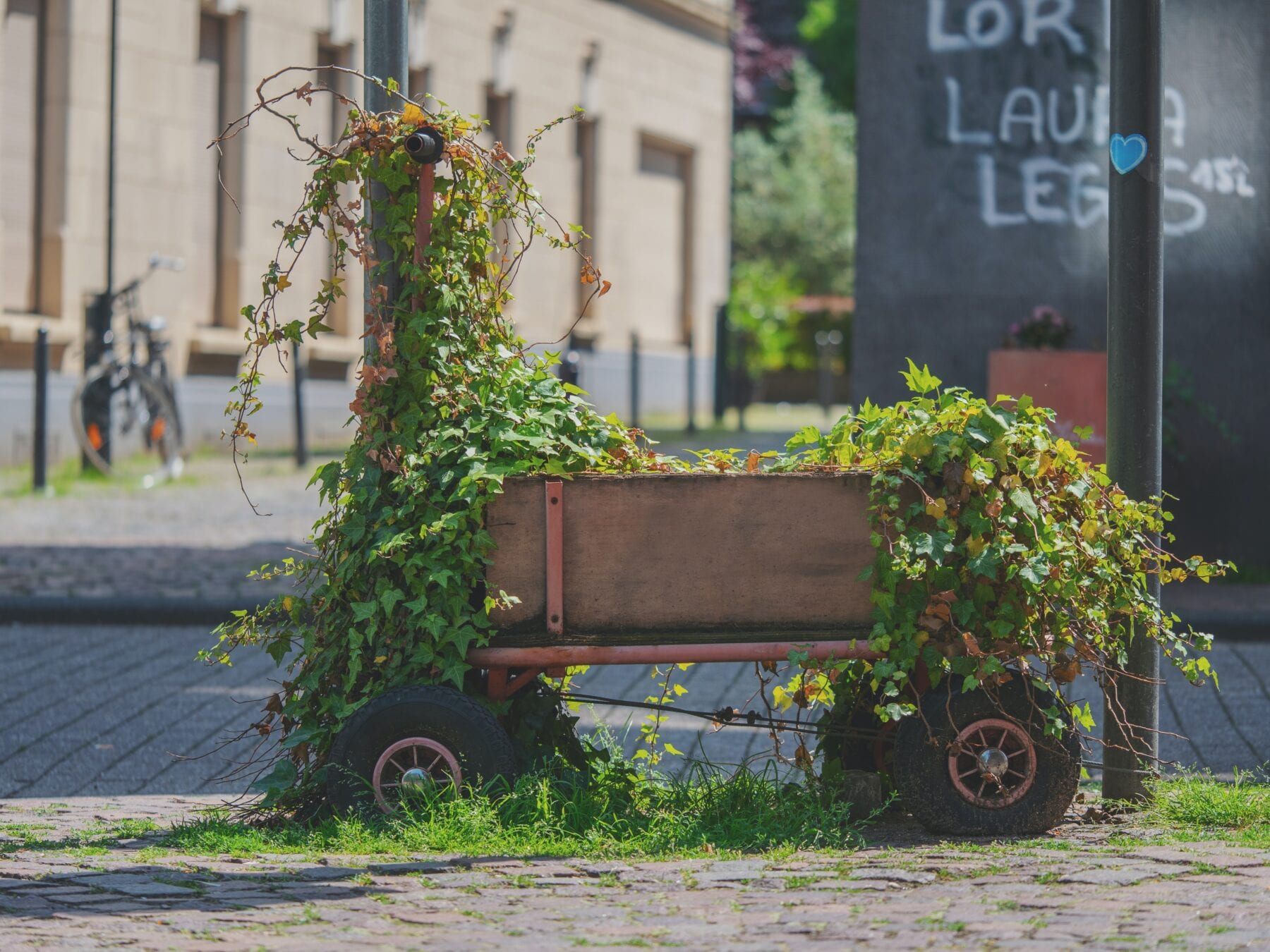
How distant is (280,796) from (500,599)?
0.79 m

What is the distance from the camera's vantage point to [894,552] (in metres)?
4.64

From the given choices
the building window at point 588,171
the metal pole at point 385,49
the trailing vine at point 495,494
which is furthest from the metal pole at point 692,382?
the trailing vine at point 495,494

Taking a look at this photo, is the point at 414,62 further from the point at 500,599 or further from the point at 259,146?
the point at 500,599

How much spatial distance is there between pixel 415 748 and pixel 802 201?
3890cm

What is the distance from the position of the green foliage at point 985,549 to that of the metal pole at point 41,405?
425 inches

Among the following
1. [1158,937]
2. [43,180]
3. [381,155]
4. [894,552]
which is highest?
[43,180]

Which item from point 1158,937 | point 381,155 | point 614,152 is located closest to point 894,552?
point 1158,937

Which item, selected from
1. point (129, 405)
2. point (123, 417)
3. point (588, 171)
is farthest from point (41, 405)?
point (588, 171)

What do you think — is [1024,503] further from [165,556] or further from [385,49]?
[165,556]

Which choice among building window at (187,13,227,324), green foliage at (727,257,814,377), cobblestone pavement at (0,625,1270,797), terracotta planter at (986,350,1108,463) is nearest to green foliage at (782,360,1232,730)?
cobblestone pavement at (0,625,1270,797)

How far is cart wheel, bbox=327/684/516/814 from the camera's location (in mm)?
4637

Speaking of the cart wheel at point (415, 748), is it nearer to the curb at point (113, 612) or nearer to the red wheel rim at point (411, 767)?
the red wheel rim at point (411, 767)

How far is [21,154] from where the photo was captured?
1692cm

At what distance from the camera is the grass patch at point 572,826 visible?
A: 4.52 m
